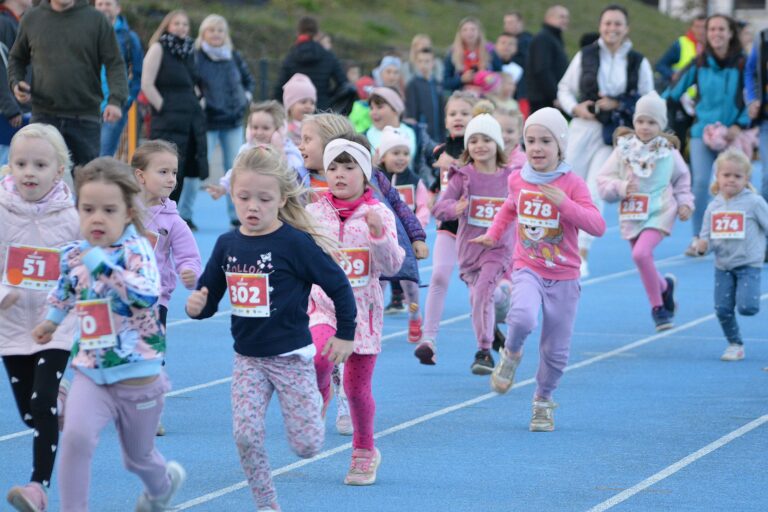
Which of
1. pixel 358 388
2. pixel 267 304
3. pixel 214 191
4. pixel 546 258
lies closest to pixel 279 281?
pixel 267 304

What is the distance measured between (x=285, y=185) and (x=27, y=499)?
5.12 feet

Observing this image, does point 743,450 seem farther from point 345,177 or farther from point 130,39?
point 130,39

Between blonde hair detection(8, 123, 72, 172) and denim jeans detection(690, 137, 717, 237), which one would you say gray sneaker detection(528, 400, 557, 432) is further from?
denim jeans detection(690, 137, 717, 237)

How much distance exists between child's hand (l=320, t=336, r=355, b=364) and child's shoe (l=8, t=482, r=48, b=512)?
124cm

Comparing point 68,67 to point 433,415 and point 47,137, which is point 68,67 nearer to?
point 433,415

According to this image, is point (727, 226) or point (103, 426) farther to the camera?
point (727, 226)

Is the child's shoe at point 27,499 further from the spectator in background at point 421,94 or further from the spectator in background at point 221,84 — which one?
the spectator in background at point 421,94

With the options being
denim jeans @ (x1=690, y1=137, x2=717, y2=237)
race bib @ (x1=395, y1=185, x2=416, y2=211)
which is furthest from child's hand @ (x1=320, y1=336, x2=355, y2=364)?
denim jeans @ (x1=690, y1=137, x2=717, y2=237)

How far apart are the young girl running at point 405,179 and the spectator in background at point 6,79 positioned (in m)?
3.22

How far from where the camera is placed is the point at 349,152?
22.8 ft

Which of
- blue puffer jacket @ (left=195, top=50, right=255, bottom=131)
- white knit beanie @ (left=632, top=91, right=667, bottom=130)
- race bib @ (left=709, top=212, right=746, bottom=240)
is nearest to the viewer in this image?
race bib @ (left=709, top=212, right=746, bottom=240)

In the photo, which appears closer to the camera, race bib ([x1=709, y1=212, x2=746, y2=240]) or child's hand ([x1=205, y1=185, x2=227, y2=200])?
child's hand ([x1=205, y1=185, x2=227, y2=200])

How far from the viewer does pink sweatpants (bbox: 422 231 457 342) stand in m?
9.59

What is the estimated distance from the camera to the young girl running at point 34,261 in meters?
6.11
